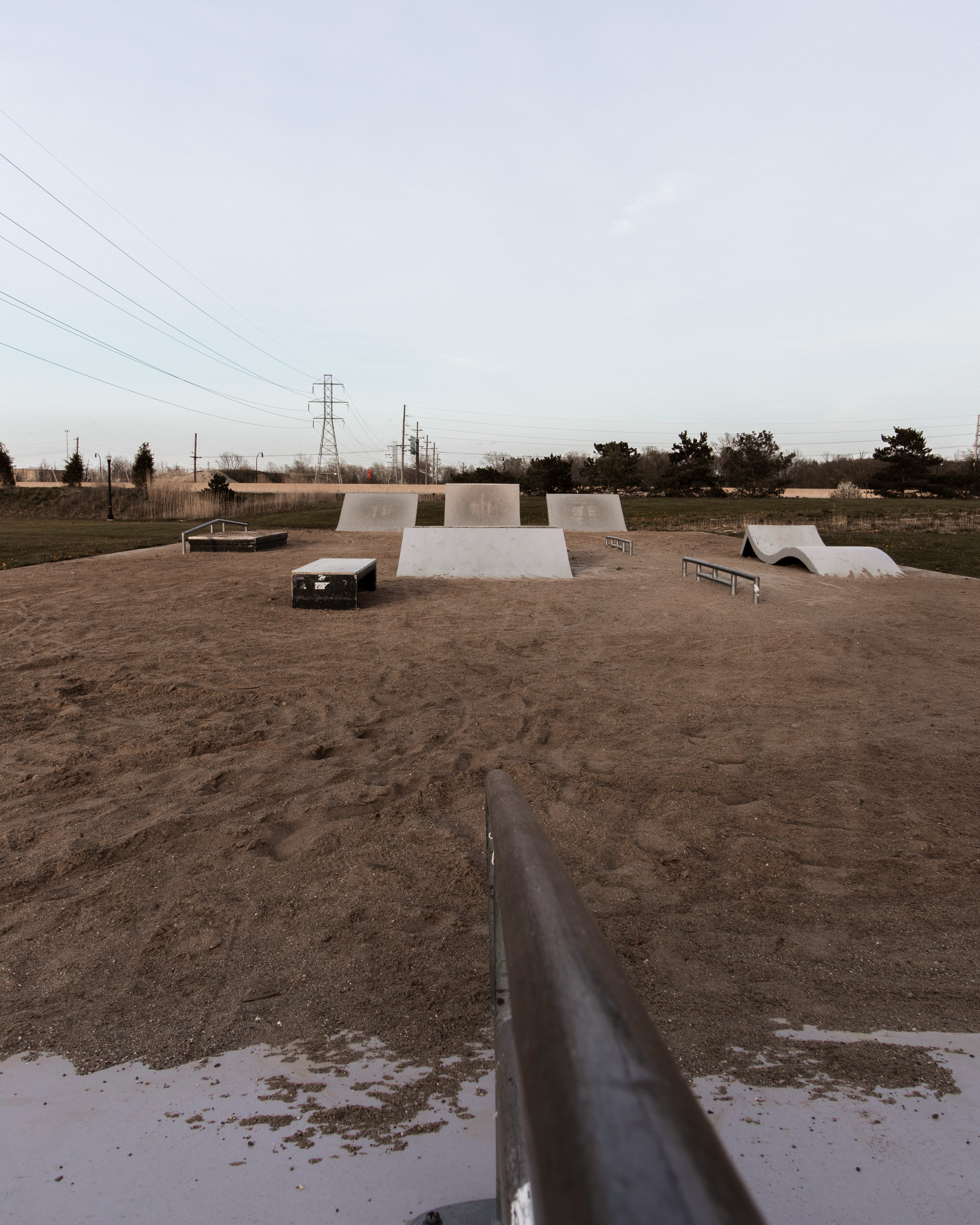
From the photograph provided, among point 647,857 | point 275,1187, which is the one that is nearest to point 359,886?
point 647,857

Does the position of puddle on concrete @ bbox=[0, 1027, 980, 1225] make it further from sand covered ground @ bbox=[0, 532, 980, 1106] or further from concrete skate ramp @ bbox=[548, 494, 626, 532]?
concrete skate ramp @ bbox=[548, 494, 626, 532]

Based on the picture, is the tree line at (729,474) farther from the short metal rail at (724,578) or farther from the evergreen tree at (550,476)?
the short metal rail at (724,578)

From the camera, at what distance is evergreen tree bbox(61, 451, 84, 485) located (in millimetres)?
54562

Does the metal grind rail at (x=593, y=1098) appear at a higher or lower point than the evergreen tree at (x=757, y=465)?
lower

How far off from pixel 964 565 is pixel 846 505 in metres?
18.4

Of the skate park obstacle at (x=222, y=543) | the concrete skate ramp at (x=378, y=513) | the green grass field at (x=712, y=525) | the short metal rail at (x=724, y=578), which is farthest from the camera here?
the concrete skate ramp at (x=378, y=513)

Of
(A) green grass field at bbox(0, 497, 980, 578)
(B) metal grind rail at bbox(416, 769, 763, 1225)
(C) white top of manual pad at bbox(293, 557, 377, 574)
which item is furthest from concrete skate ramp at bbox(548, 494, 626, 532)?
(B) metal grind rail at bbox(416, 769, 763, 1225)

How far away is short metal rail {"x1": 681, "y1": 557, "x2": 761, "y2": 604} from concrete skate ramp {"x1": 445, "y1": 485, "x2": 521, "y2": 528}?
5.57 m

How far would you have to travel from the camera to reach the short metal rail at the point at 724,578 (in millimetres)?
10555

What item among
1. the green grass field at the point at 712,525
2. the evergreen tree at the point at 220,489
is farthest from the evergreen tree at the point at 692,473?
the evergreen tree at the point at 220,489

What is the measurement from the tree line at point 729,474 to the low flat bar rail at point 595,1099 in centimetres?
4704

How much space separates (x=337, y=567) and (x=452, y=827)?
650cm

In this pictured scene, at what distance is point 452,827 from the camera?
4.04 meters

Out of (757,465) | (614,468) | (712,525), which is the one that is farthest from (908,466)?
(712,525)
